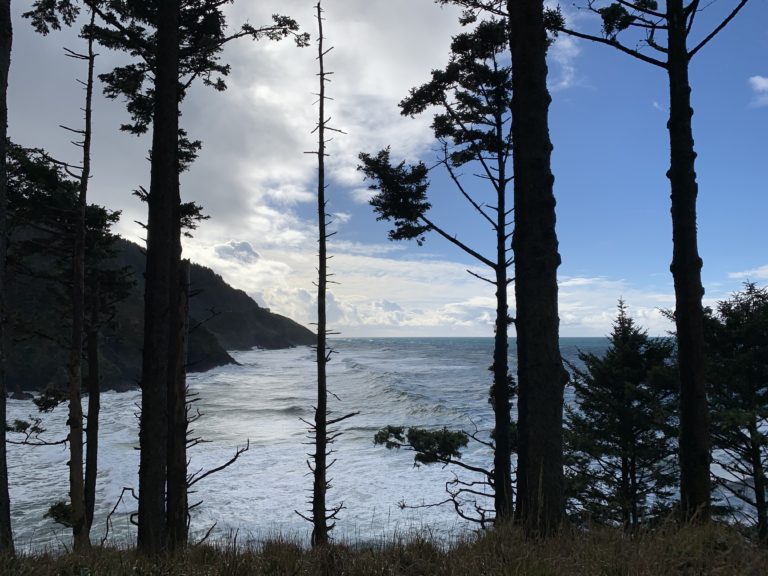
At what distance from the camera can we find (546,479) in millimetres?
4625

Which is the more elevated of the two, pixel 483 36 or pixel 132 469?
pixel 483 36

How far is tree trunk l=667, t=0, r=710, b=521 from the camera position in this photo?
5.57 metres

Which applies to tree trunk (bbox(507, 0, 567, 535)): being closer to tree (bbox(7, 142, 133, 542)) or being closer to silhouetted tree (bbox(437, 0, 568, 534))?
silhouetted tree (bbox(437, 0, 568, 534))

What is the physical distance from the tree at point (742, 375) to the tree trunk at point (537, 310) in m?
7.50

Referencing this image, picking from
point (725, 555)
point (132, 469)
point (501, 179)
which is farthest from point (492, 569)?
point (132, 469)

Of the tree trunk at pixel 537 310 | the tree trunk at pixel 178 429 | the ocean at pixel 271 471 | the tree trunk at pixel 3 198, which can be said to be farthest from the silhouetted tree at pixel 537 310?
the tree trunk at pixel 178 429

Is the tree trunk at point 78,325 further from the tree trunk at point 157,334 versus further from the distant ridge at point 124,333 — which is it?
the tree trunk at point 157,334

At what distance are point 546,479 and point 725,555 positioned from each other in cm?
142

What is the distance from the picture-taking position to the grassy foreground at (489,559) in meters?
3.38

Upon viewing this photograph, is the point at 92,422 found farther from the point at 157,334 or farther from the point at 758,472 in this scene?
the point at 758,472

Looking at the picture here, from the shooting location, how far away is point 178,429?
8.09 meters

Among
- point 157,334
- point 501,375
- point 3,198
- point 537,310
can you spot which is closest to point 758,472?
point 501,375

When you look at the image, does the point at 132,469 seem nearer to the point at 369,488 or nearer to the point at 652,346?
the point at 369,488

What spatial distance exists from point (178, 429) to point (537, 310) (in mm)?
6304
